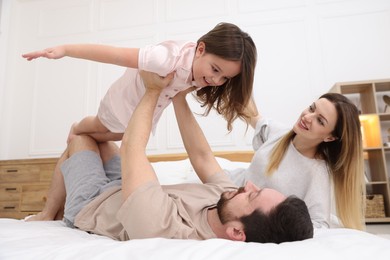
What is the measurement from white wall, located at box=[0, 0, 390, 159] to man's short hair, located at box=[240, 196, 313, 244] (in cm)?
226

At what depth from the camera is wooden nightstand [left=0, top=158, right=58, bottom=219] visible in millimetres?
2867

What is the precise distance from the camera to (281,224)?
0.83 metres

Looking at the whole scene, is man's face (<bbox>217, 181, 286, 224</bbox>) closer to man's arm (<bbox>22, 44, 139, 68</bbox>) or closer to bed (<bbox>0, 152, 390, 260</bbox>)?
bed (<bbox>0, 152, 390, 260</bbox>)

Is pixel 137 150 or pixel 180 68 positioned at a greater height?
pixel 180 68

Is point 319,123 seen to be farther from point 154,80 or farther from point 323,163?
point 154,80

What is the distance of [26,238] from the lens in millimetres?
831

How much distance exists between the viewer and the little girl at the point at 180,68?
123cm

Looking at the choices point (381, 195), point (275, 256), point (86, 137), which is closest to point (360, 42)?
point (381, 195)

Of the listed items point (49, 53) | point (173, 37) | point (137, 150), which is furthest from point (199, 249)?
point (173, 37)

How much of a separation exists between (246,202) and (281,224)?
0.12 m

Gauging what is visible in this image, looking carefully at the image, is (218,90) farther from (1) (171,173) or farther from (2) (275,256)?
(2) (275,256)

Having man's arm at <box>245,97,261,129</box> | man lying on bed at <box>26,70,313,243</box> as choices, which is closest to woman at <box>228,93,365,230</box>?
man's arm at <box>245,97,261,129</box>

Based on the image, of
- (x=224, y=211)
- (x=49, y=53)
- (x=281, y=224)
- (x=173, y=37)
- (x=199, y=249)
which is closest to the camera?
(x=199, y=249)

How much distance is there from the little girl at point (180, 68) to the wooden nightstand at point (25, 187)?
1.61 m
